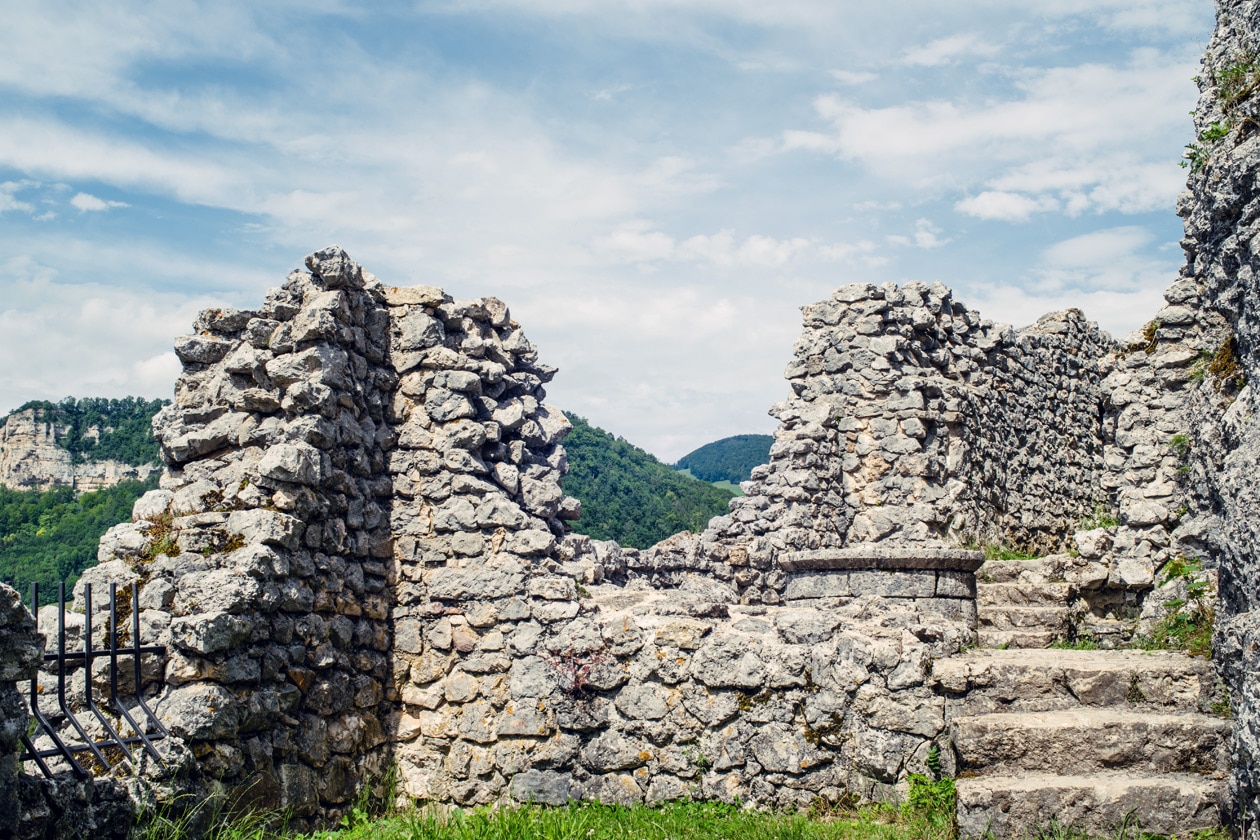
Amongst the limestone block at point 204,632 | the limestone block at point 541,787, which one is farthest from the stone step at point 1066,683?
the limestone block at point 204,632

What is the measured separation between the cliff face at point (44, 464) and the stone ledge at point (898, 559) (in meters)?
20.9

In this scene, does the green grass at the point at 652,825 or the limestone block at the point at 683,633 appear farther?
the limestone block at the point at 683,633

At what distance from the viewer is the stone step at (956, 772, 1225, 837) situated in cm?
531

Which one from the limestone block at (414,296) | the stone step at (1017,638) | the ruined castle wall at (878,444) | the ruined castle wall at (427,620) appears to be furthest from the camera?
the ruined castle wall at (878,444)

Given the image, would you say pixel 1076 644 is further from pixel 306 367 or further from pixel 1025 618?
pixel 306 367

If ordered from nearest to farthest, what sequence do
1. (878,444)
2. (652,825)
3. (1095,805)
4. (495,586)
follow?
(1095,805)
(652,825)
(495,586)
(878,444)

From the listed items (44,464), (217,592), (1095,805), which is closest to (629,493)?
(44,464)

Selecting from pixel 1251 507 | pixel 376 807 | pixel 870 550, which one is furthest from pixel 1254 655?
pixel 376 807

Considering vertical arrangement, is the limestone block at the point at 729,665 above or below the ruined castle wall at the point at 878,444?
below

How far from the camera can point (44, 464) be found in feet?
83.4

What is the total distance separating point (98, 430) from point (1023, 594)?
25.1 meters

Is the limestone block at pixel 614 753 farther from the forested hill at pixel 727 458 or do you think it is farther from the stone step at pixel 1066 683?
the forested hill at pixel 727 458

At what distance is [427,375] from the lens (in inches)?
305

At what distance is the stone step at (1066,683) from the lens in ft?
20.1
